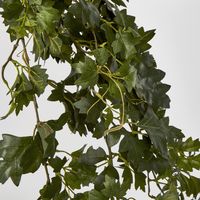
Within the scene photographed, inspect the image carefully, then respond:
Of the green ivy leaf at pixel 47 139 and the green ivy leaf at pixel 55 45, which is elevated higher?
the green ivy leaf at pixel 55 45

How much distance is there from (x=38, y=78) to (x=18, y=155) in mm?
120

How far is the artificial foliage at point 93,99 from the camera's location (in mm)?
782

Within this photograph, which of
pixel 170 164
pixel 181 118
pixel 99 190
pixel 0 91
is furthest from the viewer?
pixel 181 118

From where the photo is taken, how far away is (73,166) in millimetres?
835

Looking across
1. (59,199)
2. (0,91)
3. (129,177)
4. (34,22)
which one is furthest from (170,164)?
(0,91)

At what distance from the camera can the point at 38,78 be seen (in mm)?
844

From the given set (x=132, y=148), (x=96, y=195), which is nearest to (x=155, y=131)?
(x=132, y=148)

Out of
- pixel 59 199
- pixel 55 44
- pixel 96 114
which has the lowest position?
pixel 59 199

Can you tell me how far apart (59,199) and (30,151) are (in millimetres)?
95

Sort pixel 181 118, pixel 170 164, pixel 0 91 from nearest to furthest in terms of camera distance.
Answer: pixel 170 164 → pixel 0 91 → pixel 181 118

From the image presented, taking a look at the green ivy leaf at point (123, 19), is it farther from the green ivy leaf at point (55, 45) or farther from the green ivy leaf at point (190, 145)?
the green ivy leaf at point (190, 145)

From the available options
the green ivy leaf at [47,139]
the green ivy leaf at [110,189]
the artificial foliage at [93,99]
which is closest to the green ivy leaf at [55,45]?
the artificial foliage at [93,99]

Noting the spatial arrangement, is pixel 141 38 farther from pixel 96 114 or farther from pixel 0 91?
pixel 0 91

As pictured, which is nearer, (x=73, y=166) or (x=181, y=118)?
(x=73, y=166)
